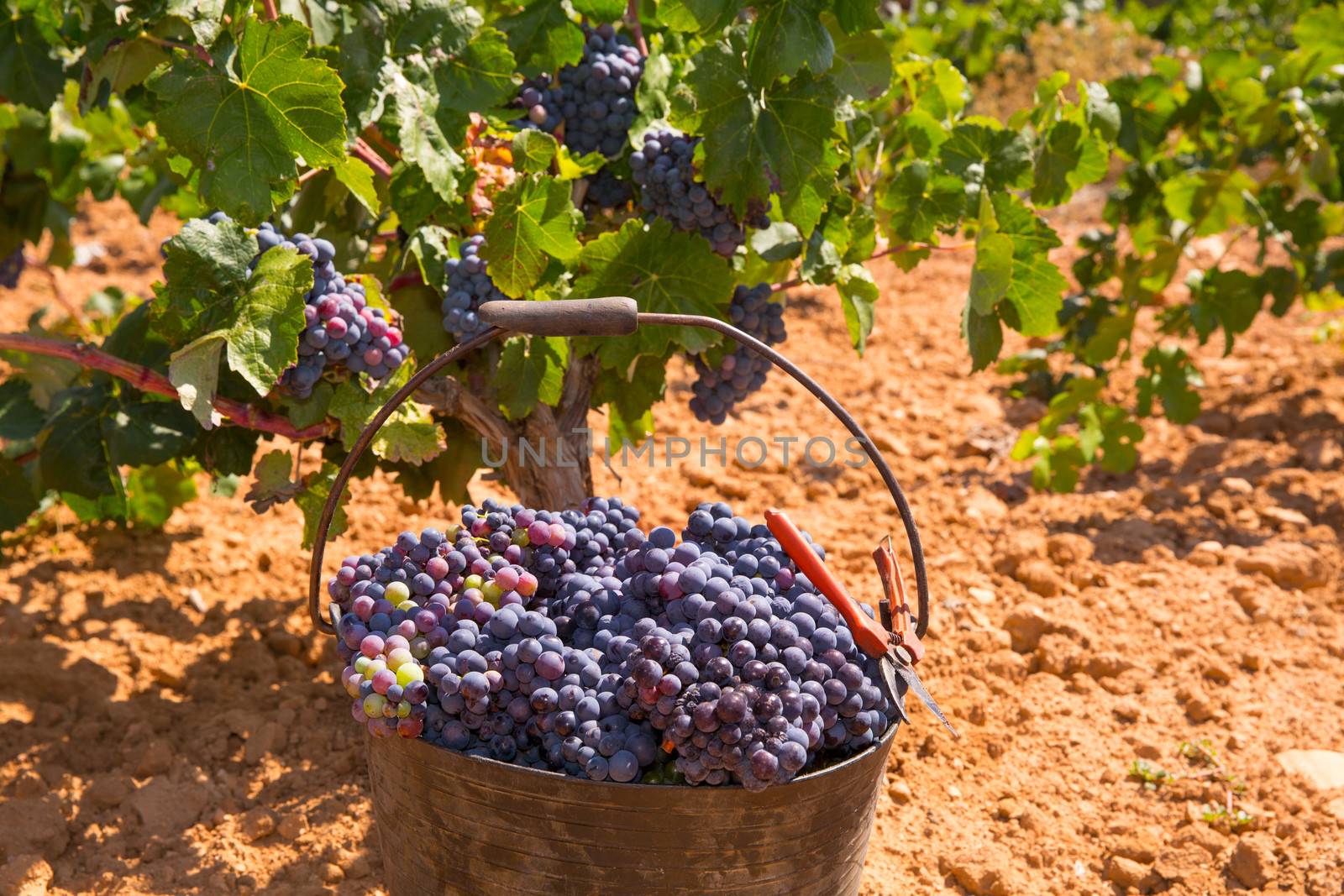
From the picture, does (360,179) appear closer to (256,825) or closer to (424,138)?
(424,138)


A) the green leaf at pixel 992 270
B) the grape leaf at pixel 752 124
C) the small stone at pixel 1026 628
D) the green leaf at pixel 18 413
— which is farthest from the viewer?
the small stone at pixel 1026 628

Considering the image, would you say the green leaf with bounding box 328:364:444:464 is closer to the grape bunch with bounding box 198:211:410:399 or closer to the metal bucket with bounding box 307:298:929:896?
the grape bunch with bounding box 198:211:410:399

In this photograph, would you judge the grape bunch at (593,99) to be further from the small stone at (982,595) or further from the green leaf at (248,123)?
the small stone at (982,595)

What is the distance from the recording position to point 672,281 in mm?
2439

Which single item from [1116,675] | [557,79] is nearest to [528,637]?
[557,79]

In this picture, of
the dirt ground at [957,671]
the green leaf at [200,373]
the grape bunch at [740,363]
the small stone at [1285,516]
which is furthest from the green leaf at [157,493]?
the small stone at [1285,516]

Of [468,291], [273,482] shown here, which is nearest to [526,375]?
[468,291]

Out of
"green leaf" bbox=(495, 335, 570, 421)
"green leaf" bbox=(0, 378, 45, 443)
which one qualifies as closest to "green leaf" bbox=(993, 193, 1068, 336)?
"green leaf" bbox=(495, 335, 570, 421)

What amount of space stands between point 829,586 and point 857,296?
107 cm

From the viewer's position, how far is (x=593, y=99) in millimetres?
2631

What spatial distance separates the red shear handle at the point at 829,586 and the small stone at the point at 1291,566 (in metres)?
2.07

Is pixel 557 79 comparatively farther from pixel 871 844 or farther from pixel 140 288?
pixel 140 288

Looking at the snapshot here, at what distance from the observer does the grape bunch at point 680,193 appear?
7.98 feet

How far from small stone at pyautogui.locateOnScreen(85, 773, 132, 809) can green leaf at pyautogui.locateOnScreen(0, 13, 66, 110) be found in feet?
4.70
